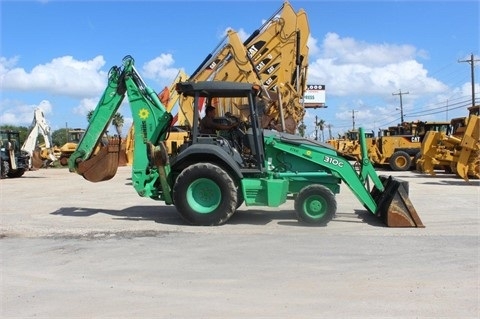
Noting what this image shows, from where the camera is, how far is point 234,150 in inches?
382

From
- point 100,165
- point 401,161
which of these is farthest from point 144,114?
point 401,161

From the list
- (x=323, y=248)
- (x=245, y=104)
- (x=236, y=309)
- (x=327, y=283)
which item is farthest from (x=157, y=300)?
(x=245, y=104)

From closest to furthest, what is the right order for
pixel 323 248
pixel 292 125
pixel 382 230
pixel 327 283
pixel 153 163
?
pixel 327 283 → pixel 323 248 → pixel 382 230 → pixel 153 163 → pixel 292 125

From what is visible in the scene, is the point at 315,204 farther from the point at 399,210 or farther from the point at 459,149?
the point at 459,149

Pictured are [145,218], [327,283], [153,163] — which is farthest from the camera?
[145,218]

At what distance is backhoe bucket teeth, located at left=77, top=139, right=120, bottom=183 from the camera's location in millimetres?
10445

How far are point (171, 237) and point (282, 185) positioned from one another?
2.25 meters

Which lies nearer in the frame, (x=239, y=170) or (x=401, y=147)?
(x=239, y=170)

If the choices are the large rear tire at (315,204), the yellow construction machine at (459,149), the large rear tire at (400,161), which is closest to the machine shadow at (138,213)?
the large rear tire at (315,204)

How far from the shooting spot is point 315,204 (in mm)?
Result: 9273

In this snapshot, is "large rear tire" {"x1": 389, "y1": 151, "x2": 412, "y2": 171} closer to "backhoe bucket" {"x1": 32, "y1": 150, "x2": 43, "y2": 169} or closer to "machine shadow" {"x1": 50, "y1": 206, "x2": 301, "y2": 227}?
"machine shadow" {"x1": 50, "y1": 206, "x2": 301, "y2": 227}

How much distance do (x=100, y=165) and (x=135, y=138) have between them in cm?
110

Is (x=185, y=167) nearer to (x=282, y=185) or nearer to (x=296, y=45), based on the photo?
(x=282, y=185)

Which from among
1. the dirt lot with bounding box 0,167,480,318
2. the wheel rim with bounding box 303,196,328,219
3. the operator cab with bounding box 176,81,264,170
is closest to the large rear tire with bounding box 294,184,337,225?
the wheel rim with bounding box 303,196,328,219
